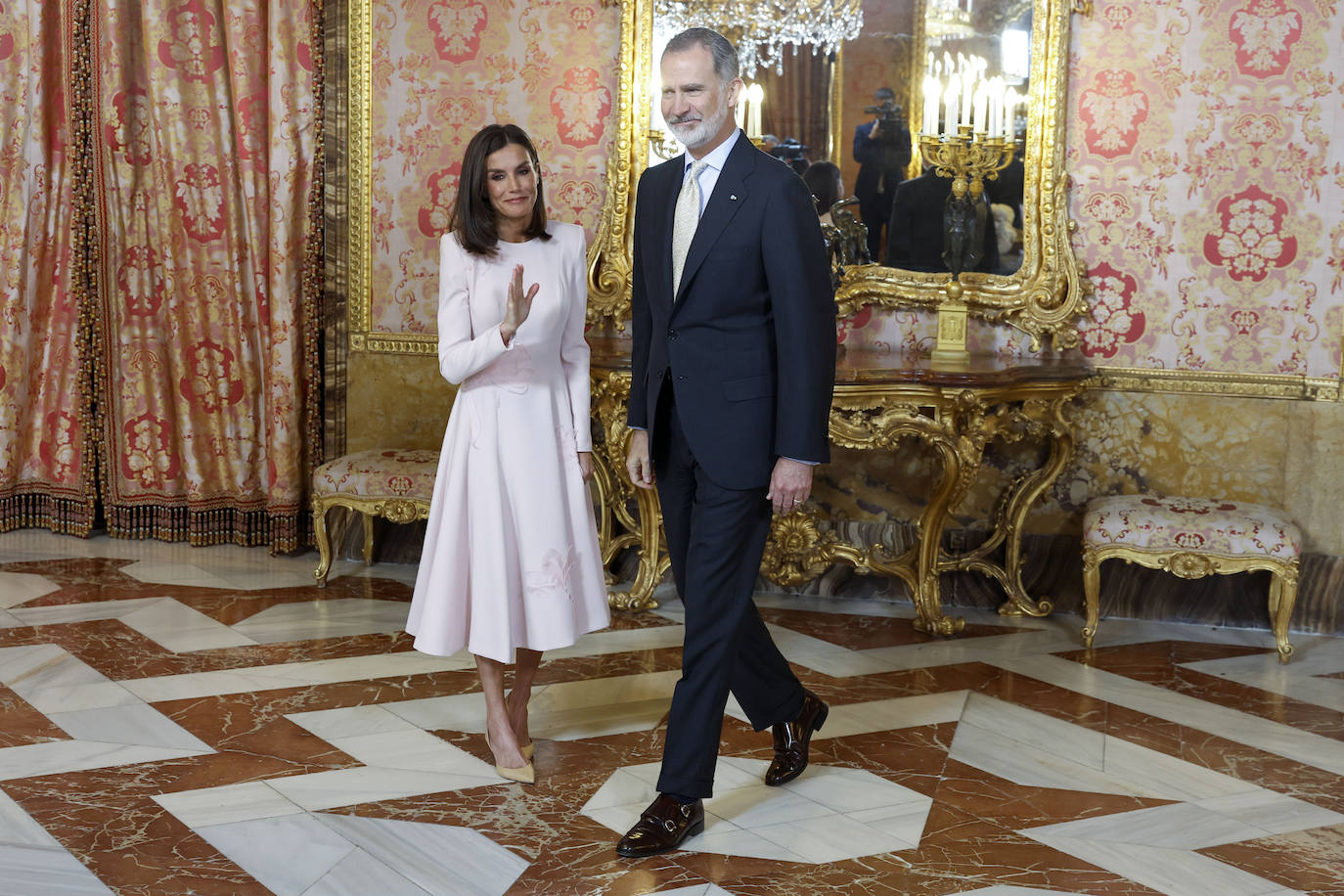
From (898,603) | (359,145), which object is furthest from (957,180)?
(359,145)

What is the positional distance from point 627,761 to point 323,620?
167 centimetres

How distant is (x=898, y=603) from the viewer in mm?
4852

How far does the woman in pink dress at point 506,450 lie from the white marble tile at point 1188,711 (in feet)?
5.54

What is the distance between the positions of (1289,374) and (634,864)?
3.15 metres

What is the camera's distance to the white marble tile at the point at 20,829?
2.65 meters

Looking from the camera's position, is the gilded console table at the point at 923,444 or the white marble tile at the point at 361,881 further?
the gilded console table at the point at 923,444

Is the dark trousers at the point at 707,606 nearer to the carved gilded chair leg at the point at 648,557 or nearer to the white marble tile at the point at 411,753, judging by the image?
the white marble tile at the point at 411,753

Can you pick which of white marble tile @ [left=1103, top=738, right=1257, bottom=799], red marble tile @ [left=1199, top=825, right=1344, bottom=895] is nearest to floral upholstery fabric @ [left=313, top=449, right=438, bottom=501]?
white marble tile @ [left=1103, top=738, right=1257, bottom=799]

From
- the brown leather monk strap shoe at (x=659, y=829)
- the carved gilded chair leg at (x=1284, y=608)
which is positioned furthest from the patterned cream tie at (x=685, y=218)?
the carved gilded chair leg at (x=1284, y=608)

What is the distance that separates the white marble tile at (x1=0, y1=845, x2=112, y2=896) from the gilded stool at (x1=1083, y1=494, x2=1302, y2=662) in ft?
10.2

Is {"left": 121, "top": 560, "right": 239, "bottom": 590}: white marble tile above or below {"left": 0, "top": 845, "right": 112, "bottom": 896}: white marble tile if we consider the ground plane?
above

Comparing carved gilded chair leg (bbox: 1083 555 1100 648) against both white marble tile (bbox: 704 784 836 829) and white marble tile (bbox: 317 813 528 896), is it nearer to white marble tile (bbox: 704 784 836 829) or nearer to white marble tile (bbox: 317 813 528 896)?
white marble tile (bbox: 704 784 836 829)

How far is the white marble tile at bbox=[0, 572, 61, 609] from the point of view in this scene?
179 inches

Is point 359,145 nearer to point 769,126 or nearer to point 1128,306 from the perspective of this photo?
point 769,126
